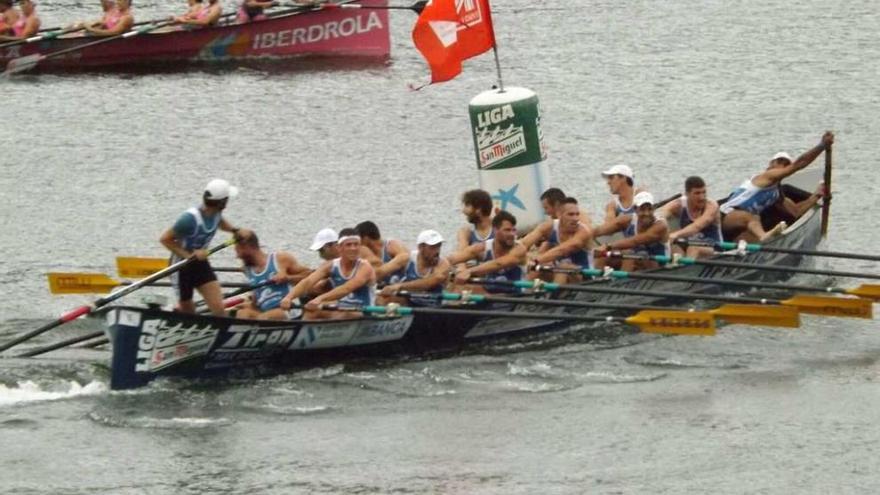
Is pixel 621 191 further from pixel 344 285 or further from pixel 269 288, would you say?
pixel 269 288

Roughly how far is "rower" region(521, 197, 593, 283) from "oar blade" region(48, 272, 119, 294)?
4797mm

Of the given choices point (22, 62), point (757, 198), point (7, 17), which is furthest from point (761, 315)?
point (7, 17)

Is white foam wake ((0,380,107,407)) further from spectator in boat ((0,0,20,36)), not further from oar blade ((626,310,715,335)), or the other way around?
spectator in boat ((0,0,20,36))

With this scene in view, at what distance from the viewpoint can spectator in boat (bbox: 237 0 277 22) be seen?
39.3 meters

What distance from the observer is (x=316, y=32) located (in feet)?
131

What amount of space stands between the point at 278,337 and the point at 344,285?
1.02 metres

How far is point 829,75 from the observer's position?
37594mm

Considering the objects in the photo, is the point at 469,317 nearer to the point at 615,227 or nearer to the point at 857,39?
the point at 615,227

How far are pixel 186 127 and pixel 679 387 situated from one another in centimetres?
1520

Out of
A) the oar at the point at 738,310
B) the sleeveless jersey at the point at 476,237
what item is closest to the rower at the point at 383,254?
the oar at the point at 738,310

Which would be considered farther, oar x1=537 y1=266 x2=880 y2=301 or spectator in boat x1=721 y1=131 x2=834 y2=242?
spectator in boat x1=721 y1=131 x2=834 y2=242

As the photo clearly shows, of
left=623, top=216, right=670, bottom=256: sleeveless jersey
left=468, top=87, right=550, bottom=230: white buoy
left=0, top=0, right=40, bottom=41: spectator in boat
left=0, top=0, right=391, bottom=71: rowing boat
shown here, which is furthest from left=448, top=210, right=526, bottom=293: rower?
left=0, top=0, right=40, bottom=41: spectator in boat

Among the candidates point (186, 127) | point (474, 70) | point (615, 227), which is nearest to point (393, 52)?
point (474, 70)

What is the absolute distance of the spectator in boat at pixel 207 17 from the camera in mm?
39188
